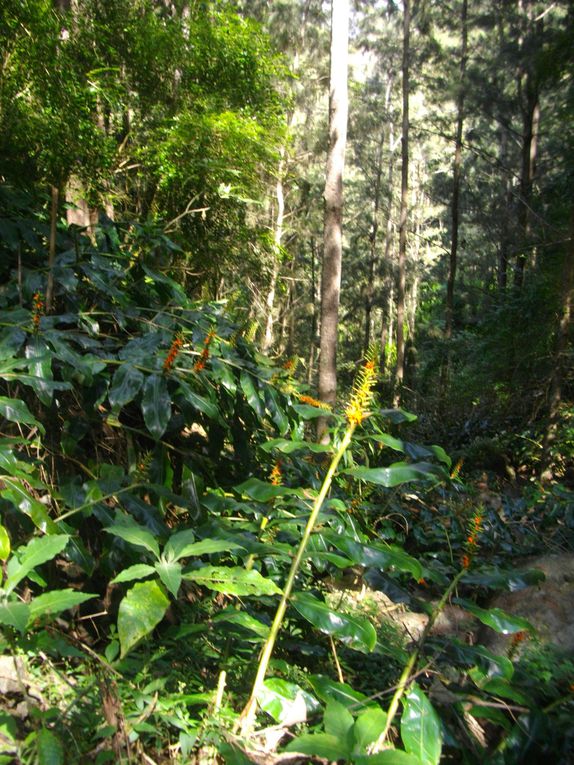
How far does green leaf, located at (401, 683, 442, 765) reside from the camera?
1422mm

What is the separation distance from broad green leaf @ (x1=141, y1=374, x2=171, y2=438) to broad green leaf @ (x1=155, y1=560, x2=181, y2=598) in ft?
2.28

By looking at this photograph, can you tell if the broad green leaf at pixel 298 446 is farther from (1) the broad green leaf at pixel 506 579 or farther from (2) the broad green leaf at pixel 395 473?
(1) the broad green leaf at pixel 506 579

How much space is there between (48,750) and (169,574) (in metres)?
0.46

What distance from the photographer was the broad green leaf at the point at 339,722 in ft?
4.35

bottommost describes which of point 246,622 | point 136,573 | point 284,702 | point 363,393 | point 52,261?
point 284,702

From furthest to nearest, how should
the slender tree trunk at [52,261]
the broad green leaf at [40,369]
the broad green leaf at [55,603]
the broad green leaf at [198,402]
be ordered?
the slender tree trunk at [52,261] → the broad green leaf at [198,402] → the broad green leaf at [40,369] → the broad green leaf at [55,603]

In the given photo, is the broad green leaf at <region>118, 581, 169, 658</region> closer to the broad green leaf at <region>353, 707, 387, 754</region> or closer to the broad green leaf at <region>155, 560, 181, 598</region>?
the broad green leaf at <region>155, 560, 181, 598</region>

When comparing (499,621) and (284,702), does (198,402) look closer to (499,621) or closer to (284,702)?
(284,702)

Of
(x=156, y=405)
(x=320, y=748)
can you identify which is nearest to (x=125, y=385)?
(x=156, y=405)

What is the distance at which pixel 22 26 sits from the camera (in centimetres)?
551

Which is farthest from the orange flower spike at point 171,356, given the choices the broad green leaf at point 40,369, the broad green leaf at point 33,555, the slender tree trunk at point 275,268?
the slender tree trunk at point 275,268

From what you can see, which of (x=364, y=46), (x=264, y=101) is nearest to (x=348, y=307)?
(x=364, y=46)

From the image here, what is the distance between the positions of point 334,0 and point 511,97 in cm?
1266

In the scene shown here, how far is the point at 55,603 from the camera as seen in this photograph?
1430mm
